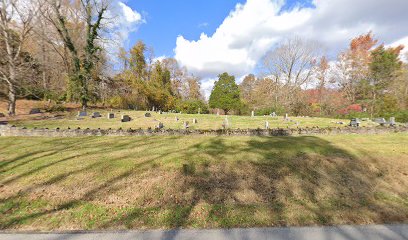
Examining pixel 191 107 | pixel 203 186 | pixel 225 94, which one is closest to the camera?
pixel 203 186

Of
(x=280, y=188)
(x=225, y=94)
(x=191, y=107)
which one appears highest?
(x=225, y=94)

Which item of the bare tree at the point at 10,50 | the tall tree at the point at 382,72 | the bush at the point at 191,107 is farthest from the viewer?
the bush at the point at 191,107

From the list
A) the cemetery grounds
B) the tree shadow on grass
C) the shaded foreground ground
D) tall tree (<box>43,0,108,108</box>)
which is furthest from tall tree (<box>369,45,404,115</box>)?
tall tree (<box>43,0,108,108</box>)

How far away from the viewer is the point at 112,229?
4883mm

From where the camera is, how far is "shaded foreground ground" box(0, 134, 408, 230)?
5.32 meters

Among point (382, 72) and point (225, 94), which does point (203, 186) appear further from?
Result: point (382, 72)

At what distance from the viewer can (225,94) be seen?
4197 cm

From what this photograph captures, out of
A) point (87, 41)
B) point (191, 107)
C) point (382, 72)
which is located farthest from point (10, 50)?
point (382, 72)

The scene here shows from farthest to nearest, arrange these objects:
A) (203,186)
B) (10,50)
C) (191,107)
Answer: (191,107), (10,50), (203,186)

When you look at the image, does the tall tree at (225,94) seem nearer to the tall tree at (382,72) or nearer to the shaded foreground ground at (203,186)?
the tall tree at (382,72)

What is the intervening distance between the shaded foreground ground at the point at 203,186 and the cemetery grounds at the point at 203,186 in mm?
29

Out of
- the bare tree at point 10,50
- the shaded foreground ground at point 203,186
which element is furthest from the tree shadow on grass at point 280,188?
the bare tree at point 10,50

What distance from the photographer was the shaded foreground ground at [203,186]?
5.32 metres

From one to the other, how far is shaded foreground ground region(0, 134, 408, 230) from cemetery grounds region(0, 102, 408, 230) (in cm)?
3
